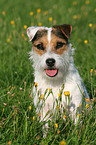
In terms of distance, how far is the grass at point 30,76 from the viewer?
2.73 m

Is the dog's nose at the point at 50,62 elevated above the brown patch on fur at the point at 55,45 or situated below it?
below

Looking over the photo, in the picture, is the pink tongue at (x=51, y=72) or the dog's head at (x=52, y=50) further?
the pink tongue at (x=51, y=72)

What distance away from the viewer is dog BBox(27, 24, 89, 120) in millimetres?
3125

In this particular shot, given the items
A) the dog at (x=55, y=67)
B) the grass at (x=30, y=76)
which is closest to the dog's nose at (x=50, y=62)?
the dog at (x=55, y=67)

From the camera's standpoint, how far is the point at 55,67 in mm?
3139

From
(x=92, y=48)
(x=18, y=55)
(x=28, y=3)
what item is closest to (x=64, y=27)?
(x=18, y=55)

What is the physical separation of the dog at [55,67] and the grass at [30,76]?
25 centimetres

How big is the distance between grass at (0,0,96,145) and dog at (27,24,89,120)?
25 cm

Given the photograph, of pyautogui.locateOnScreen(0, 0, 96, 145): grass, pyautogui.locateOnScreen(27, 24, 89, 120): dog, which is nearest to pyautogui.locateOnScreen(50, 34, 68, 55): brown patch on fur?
pyautogui.locateOnScreen(27, 24, 89, 120): dog

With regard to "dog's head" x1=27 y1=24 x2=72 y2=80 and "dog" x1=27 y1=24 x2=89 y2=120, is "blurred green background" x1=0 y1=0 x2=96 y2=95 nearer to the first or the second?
"dog" x1=27 y1=24 x2=89 y2=120

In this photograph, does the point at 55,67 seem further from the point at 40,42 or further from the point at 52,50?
the point at 40,42

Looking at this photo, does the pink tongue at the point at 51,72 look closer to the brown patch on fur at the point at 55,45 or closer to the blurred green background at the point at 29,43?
the brown patch on fur at the point at 55,45

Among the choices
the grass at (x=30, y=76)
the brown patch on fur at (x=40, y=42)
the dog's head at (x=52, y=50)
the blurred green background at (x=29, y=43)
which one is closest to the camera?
the grass at (x=30, y=76)

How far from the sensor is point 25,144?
263cm
